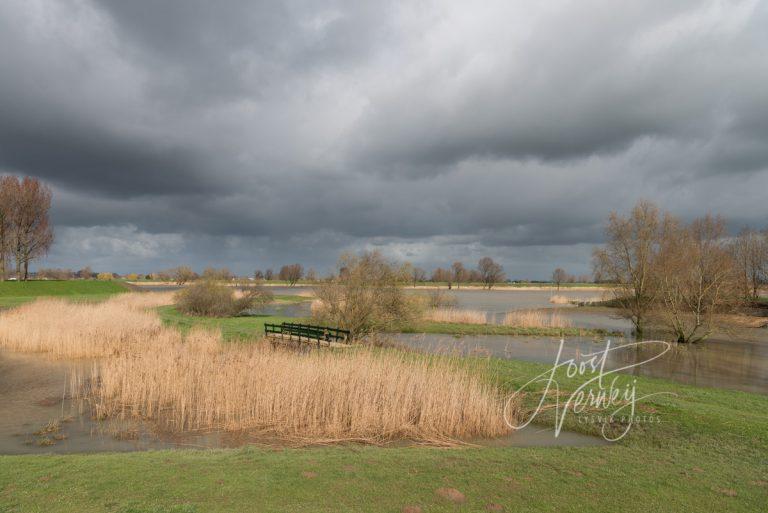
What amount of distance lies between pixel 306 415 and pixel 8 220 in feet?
204

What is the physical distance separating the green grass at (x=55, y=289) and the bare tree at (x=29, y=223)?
4.25 meters

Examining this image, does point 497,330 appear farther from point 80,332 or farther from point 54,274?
point 54,274

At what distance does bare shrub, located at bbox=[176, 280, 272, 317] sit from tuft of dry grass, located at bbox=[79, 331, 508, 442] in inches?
1074

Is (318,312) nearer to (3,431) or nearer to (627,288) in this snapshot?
(3,431)

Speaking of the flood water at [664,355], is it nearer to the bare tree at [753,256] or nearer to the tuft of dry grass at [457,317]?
the tuft of dry grass at [457,317]

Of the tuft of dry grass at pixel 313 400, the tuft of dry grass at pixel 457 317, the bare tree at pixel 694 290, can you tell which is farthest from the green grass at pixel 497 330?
the tuft of dry grass at pixel 313 400

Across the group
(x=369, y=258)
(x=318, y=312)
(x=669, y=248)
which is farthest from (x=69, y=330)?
(x=669, y=248)

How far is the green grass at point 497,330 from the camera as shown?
31.9 meters

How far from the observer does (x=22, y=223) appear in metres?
56.6

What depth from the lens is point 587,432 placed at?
1057 centimetres

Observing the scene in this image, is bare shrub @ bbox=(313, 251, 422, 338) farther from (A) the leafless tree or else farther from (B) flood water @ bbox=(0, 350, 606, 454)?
(A) the leafless tree

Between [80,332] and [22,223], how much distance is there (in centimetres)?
4636

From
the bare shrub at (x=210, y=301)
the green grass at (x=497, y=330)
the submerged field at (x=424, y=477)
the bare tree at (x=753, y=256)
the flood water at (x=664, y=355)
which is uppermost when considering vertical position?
the bare tree at (x=753, y=256)

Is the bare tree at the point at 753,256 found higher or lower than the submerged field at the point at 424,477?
higher
